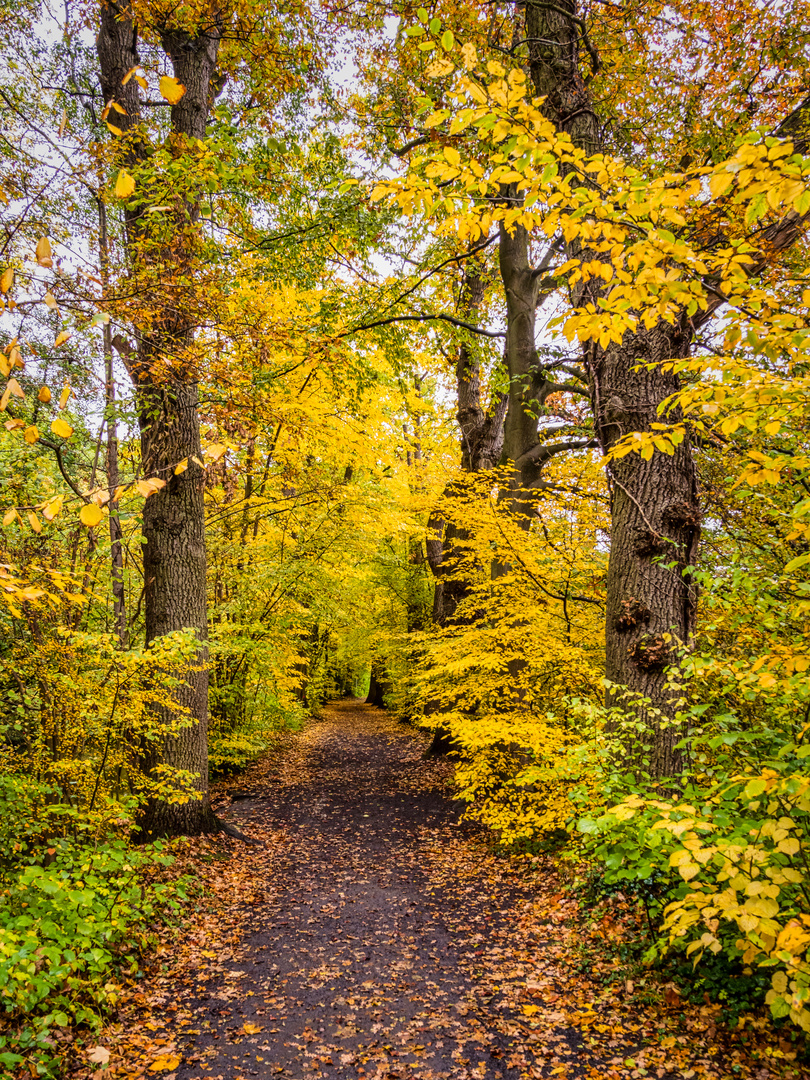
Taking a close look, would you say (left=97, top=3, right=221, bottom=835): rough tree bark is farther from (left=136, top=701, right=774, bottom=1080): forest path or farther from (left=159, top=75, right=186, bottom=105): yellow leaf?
(left=159, top=75, right=186, bottom=105): yellow leaf

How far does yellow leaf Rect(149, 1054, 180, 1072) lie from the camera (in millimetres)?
3084

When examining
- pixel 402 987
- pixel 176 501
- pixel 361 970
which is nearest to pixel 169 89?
pixel 176 501

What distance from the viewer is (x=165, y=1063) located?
312 cm

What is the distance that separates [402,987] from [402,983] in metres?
0.05

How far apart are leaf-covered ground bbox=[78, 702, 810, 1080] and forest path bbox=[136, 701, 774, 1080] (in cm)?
1

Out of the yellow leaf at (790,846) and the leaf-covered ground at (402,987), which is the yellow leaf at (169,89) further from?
the leaf-covered ground at (402,987)

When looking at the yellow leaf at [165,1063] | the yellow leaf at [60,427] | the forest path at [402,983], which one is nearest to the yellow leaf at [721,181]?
the yellow leaf at [60,427]

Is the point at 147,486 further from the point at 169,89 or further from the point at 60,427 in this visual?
the point at 169,89

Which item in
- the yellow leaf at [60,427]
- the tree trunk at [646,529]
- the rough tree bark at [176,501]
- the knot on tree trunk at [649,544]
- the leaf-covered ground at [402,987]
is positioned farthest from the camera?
the rough tree bark at [176,501]

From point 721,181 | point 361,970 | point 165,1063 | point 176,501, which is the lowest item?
point 361,970

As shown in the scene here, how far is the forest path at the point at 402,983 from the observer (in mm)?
3102

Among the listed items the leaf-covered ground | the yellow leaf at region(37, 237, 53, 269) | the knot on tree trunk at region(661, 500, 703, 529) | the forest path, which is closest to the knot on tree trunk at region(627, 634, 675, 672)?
the knot on tree trunk at region(661, 500, 703, 529)

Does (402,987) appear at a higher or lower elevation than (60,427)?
lower

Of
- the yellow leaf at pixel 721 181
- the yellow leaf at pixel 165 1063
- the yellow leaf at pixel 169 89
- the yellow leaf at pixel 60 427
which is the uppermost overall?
the yellow leaf at pixel 169 89
